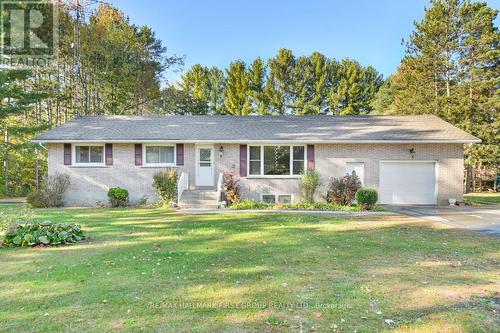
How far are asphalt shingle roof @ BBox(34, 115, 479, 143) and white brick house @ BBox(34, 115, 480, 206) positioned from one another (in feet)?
0.30

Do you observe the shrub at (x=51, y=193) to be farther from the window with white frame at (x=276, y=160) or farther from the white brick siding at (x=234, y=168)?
the window with white frame at (x=276, y=160)

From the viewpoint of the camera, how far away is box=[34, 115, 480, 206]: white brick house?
14.5 meters

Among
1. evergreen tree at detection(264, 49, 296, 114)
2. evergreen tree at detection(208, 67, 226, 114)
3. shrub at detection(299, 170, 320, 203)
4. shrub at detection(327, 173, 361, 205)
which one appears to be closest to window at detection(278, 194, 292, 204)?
shrub at detection(299, 170, 320, 203)

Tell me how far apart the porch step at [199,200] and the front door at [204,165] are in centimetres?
98

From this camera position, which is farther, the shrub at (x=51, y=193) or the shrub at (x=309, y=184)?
the shrub at (x=51, y=193)

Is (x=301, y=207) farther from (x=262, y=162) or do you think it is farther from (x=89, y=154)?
(x=89, y=154)

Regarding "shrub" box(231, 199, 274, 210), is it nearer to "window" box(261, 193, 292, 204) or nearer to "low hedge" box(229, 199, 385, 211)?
"low hedge" box(229, 199, 385, 211)

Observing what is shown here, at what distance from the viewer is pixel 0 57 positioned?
18.7 m

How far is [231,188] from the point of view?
13859mm

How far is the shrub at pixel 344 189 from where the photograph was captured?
13.2 m

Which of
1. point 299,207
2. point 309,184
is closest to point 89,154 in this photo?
point 299,207

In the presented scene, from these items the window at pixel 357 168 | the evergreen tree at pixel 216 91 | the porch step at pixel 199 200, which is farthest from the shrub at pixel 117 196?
the evergreen tree at pixel 216 91

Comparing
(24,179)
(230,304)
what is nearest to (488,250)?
(230,304)

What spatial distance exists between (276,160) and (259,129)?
205 cm
